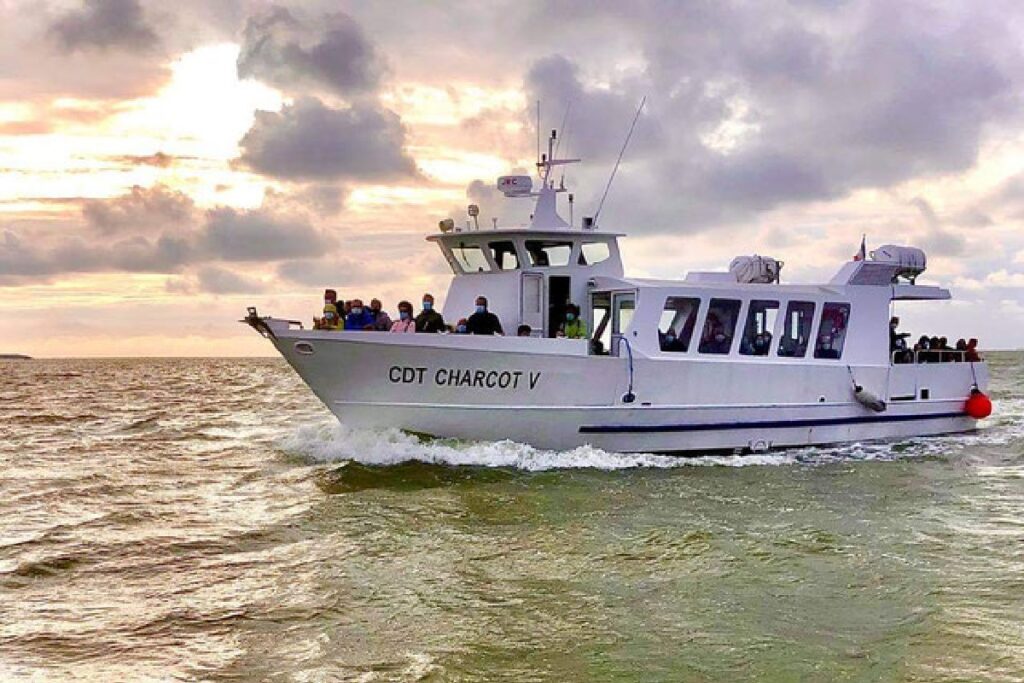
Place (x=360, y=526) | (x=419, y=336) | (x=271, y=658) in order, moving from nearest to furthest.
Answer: (x=271, y=658) → (x=360, y=526) → (x=419, y=336)

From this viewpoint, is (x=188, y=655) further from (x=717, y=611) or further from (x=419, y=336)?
(x=419, y=336)

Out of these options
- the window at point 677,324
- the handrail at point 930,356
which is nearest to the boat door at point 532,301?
the window at point 677,324

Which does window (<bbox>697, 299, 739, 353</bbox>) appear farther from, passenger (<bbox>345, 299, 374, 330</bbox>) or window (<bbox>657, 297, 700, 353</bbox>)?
passenger (<bbox>345, 299, 374, 330</bbox>)

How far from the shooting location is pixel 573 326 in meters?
15.4

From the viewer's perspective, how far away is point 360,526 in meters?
11.2

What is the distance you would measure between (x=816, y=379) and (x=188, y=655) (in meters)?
13.1

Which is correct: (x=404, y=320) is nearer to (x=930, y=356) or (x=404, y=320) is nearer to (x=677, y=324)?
(x=677, y=324)

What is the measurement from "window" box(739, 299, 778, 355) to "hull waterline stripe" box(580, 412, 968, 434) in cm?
131

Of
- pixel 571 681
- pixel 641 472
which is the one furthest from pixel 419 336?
pixel 571 681

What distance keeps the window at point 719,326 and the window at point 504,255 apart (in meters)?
3.52

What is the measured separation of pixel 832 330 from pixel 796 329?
0.90m

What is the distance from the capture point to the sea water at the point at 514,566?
666 cm

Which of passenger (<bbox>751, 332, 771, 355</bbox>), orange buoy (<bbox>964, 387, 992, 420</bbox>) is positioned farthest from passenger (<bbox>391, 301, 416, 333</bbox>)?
orange buoy (<bbox>964, 387, 992, 420</bbox>)

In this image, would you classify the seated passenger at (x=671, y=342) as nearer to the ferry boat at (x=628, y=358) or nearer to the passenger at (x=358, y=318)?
the ferry boat at (x=628, y=358)
